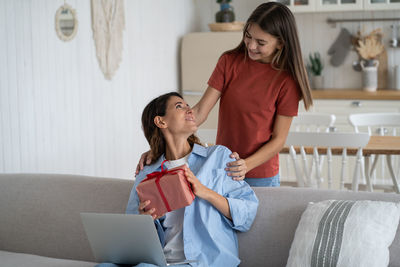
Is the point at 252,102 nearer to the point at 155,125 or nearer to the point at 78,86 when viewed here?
the point at 155,125

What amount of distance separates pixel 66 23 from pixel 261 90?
1817mm

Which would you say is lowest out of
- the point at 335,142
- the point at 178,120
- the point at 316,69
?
the point at 335,142

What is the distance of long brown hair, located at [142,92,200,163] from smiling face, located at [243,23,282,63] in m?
0.36

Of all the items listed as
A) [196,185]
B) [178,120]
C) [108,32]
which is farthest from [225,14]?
[196,185]

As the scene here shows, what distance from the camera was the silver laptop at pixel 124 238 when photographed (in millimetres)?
1737

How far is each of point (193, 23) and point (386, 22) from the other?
1995mm

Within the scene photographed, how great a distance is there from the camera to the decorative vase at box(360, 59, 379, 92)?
536 centimetres

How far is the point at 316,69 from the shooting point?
5656 millimetres

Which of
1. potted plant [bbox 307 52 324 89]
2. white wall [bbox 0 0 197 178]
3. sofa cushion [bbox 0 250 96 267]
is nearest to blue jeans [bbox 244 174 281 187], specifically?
sofa cushion [bbox 0 250 96 267]

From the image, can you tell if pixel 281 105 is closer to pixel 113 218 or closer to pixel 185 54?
pixel 113 218

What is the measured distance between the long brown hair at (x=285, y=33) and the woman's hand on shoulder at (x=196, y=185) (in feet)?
1.93

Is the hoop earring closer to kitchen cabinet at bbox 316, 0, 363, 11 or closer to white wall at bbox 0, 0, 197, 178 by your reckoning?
white wall at bbox 0, 0, 197, 178

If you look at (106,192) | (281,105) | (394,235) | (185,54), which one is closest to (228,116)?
(281,105)

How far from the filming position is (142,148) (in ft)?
15.5
